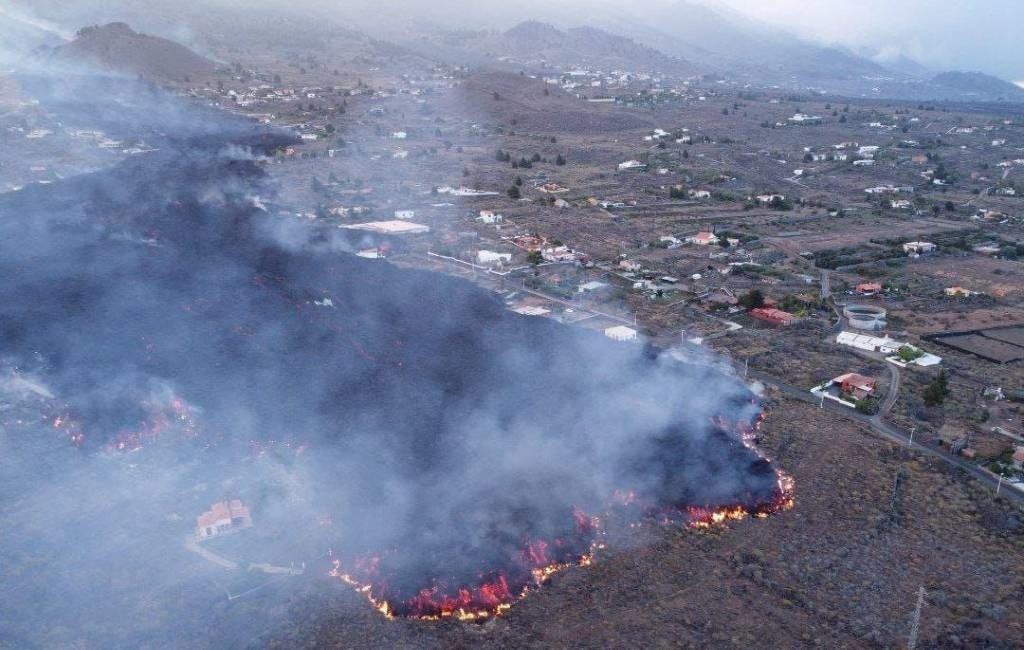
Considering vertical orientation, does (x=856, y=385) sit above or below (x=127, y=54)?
below

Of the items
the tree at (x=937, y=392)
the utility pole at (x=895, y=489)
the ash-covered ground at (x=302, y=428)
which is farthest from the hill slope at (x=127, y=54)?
the utility pole at (x=895, y=489)

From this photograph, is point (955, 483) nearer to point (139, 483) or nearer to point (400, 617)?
point (400, 617)

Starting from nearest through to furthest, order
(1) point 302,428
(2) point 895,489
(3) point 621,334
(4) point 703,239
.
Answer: (2) point 895,489, (1) point 302,428, (3) point 621,334, (4) point 703,239

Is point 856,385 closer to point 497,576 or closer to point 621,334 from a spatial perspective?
point 621,334

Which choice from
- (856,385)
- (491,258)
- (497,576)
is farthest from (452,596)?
(491,258)

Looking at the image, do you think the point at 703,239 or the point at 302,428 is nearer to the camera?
the point at 302,428
